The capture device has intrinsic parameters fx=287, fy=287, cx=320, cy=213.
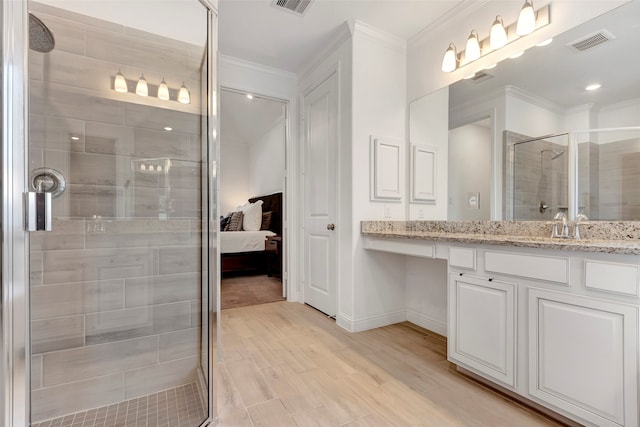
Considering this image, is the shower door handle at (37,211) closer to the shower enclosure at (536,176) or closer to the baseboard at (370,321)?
the baseboard at (370,321)

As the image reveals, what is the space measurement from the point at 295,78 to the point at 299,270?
2156mm

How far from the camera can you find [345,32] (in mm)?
2396

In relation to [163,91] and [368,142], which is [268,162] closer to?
[368,142]

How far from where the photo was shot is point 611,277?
1102 millimetres

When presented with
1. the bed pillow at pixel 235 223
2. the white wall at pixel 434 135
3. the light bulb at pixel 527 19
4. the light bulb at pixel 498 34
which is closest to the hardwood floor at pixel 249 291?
the bed pillow at pixel 235 223

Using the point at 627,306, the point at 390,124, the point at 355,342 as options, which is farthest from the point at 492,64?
the point at 355,342

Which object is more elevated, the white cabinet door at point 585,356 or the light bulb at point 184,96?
the light bulb at point 184,96

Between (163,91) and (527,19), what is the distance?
2.14 m

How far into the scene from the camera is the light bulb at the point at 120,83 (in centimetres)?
143

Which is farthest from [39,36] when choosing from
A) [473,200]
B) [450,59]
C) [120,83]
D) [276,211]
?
[276,211]

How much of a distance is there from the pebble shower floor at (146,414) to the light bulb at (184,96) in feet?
5.12

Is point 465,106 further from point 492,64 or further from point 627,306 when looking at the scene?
point 627,306

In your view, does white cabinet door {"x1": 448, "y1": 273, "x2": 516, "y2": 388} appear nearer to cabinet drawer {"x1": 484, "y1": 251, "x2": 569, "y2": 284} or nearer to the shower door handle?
cabinet drawer {"x1": 484, "y1": 251, "x2": 569, "y2": 284}

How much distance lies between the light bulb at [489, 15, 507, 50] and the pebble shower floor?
2683 millimetres
